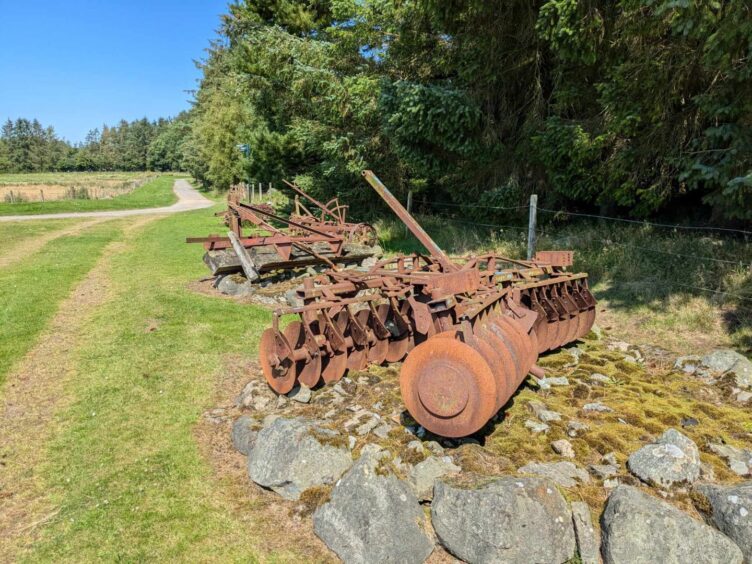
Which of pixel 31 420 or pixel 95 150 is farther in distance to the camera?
pixel 95 150

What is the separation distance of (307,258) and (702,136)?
722 centimetres

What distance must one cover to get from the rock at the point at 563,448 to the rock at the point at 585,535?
0.71m

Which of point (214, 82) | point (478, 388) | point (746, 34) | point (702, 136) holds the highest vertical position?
point (214, 82)

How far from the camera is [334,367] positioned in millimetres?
5133

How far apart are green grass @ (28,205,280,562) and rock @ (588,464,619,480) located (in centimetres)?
253

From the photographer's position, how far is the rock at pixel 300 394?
4.87 metres

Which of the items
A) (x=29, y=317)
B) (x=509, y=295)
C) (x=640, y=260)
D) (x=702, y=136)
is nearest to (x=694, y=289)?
(x=640, y=260)

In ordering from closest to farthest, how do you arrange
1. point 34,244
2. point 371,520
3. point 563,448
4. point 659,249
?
point 371,520 < point 563,448 < point 659,249 < point 34,244

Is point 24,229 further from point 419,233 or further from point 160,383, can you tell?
point 419,233

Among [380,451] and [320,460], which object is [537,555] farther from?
[320,460]

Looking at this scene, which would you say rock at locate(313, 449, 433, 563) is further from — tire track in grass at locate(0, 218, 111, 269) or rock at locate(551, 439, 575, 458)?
tire track in grass at locate(0, 218, 111, 269)

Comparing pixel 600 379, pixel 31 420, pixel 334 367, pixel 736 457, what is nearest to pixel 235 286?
pixel 31 420

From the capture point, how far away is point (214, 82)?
44062mm

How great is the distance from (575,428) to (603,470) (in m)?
0.56
